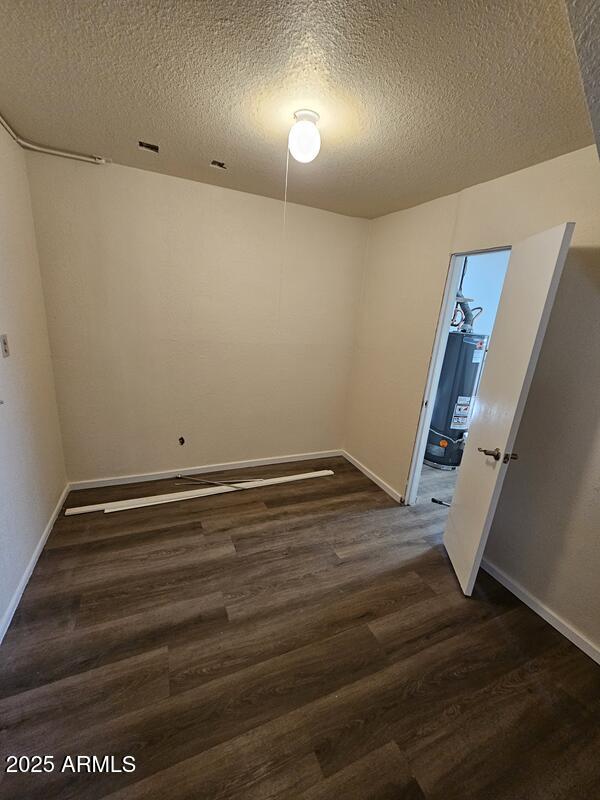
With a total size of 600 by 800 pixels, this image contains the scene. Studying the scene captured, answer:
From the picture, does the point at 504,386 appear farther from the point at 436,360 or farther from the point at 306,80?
the point at 306,80

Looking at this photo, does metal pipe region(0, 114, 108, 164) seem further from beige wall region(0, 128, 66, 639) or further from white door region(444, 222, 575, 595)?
white door region(444, 222, 575, 595)

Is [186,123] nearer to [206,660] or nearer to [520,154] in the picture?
[520,154]

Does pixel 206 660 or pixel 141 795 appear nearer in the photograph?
pixel 141 795

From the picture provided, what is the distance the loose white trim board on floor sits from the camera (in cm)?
239

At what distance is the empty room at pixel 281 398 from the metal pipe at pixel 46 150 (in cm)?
2

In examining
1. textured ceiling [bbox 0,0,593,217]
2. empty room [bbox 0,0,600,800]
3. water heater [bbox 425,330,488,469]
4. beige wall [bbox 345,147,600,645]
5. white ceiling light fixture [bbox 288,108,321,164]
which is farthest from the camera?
water heater [bbox 425,330,488,469]

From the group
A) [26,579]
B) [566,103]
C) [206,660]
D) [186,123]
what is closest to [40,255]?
[186,123]

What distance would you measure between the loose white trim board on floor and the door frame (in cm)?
83

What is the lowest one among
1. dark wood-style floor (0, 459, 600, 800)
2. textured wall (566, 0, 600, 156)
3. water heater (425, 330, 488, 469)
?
dark wood-style floor (0, 459, 600, 800)

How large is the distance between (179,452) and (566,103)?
10.5 feet

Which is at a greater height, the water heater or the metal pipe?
the metal pipe

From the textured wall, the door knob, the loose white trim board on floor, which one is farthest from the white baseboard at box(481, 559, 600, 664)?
the textured wall

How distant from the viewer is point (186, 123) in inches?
63.4

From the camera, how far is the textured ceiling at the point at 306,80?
Answer: 3.17 ft
